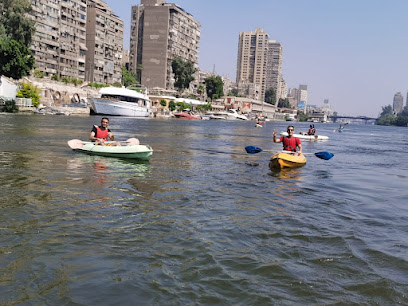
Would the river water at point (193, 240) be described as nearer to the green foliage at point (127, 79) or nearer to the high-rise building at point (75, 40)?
the high-rise building at point (75, 40)

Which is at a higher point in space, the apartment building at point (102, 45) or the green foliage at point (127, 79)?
the apartment building at point (102, 45)

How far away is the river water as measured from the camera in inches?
220

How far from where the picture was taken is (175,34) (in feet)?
436

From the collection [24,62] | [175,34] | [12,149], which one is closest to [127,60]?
[175,34]

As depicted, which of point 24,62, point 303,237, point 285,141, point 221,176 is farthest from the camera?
point 24,62

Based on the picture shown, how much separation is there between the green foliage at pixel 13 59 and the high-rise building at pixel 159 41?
7474cm

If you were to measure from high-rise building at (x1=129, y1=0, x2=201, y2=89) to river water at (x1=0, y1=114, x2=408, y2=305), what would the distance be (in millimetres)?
121042

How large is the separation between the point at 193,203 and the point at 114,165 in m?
6.65

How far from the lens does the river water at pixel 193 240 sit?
5594 mm

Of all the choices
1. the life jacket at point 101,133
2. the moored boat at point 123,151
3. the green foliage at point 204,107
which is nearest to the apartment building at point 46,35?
the green foliage at point 204,107

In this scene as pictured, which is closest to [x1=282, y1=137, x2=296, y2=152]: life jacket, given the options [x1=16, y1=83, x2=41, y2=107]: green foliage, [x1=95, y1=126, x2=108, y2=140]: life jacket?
[x1=95, y1=126, x2=108, y2=140]: life jacket

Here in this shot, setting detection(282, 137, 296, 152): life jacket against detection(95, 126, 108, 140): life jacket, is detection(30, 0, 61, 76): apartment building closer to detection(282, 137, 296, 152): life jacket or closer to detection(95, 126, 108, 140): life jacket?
detection(95, 126, 108, 140): life jacket

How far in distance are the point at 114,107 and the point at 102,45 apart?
3924 centimetres

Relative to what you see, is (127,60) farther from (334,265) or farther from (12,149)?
(334,265)
